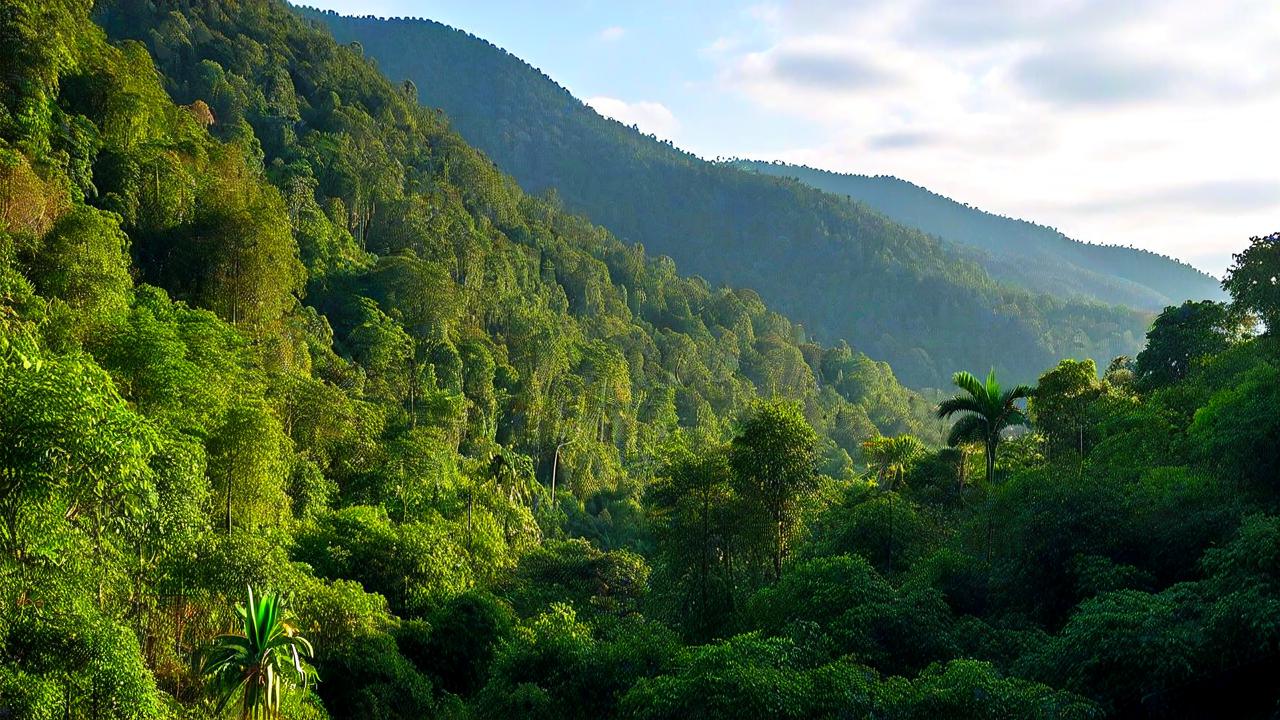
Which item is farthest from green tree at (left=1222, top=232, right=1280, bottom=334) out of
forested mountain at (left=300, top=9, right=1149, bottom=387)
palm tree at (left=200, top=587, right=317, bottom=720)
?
forested mountain at (left=300, top=9, right=1149, bottom=387)

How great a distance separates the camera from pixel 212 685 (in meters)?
11.5

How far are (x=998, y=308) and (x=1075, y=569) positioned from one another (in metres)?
150

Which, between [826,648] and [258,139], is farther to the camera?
[258,139]

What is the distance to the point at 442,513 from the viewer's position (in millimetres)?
33625

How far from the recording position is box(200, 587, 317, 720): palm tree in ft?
36.9

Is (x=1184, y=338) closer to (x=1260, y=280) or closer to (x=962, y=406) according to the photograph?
(x=1260, y=280)

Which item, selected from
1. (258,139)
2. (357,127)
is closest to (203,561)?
(258,139)

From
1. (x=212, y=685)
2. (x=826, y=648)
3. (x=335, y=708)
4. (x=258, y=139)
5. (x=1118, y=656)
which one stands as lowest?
(x=335, y=708)

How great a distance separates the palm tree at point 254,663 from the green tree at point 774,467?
10.1 m

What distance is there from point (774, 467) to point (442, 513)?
19.3 m

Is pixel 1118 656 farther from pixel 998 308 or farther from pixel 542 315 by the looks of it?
pixel 998 308

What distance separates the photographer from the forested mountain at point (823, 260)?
149875 mm

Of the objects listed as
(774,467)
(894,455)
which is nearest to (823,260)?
(894,455)

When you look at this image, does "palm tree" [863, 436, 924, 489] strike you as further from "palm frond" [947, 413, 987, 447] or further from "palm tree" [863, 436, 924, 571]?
"palm frond" [947, 413, 987, 447]
